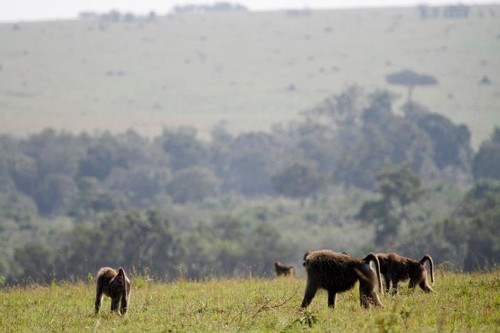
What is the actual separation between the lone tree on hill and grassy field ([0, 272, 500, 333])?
100029 millimetres

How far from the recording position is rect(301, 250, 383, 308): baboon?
34.0 ft

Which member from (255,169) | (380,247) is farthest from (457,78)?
(380,247)

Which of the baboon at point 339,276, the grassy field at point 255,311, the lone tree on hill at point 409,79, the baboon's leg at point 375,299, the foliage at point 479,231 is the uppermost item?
the lone tree on hill at point 409,79

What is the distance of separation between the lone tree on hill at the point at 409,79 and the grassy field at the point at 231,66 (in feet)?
4.46

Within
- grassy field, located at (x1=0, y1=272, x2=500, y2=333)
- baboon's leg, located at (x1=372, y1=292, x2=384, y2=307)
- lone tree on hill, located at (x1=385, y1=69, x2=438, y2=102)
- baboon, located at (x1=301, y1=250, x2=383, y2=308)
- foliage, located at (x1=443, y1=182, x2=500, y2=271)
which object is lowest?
foliage, located at (x1=443, y1=182, x2=500, y2=271)

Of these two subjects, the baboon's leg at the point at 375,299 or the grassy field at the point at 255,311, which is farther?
the baboon's leg at the point at 375,299

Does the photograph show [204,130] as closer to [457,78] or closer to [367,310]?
[457,78]

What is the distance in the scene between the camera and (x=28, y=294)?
13.7 m

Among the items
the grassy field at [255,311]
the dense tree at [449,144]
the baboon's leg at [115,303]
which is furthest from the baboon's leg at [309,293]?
the dense tree at [449,144]

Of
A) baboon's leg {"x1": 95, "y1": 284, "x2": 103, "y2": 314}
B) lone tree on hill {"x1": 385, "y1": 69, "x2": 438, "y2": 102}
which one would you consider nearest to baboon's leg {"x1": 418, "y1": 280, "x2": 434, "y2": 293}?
baboon's leg {"x1": 95, "y1": 284, "x2": 103, "y2": 314}

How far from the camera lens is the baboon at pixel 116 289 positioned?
36.1 ft

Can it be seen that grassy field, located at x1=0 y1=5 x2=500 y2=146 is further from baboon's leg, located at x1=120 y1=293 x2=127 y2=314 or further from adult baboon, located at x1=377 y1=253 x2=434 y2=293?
baboon's leg, located at x1=120 y1=293 x2=127 y2=314

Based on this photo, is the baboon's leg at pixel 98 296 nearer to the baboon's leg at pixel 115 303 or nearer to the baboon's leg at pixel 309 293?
the baboon's leg at pixel 115 303

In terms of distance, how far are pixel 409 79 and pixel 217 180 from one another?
4555 cm
